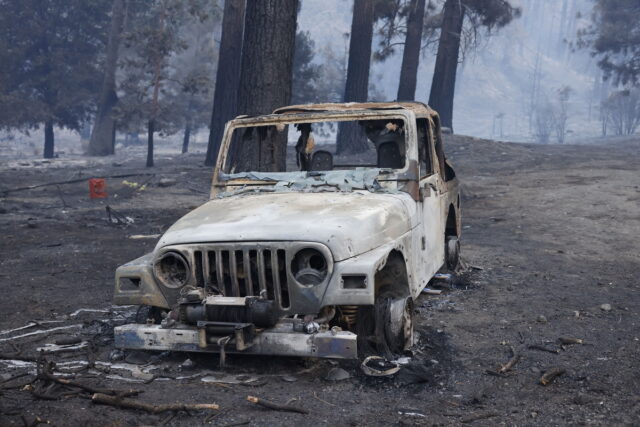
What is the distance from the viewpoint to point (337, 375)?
467 centimetres

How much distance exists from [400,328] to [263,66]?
562 cm

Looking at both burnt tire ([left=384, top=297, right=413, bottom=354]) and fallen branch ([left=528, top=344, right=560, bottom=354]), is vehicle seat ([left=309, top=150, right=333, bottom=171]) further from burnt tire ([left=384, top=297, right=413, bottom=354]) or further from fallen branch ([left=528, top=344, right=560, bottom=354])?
fallen branch ([left=528, top=344, right=560, bottom=354])

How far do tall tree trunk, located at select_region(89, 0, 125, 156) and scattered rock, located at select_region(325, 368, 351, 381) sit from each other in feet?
118

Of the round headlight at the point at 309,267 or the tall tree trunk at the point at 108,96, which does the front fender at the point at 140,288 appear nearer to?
the round headlight at the point at 309,267

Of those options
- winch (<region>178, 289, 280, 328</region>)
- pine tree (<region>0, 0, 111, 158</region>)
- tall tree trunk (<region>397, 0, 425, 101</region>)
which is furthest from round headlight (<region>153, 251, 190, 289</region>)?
pine tree (<region>0, 0, 111, 158</region>)

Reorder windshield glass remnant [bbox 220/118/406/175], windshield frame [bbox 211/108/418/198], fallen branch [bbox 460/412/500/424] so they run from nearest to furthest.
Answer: fallen branch [bbox 460/412/500/424] < windshield frame [bbox 211/108/418/198] < windshield glass remnant [bbox 220/118/406/175]

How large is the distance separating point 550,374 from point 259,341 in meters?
1.97

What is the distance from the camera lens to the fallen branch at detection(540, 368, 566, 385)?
183 inches

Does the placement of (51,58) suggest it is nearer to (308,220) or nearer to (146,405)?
(308,220)

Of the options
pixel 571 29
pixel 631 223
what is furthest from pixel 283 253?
pixel 571 29

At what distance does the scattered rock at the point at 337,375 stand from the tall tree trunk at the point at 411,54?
19620 millimetres

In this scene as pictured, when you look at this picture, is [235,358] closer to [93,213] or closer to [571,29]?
[93,213]

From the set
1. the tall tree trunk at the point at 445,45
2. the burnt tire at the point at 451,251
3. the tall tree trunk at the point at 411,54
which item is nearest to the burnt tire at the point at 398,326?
the burnt tire at the point at 451,251

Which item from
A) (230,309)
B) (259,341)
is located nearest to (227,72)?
(230,309)
